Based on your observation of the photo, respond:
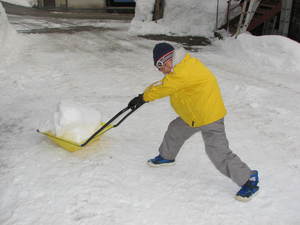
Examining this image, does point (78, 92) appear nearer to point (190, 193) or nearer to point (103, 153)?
point (103, 153)

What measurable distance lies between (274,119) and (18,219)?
3.58 metres

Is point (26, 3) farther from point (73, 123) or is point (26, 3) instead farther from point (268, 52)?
point (73, 123)

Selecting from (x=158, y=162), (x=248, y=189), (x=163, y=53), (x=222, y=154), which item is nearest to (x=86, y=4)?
(x=158, y=162)

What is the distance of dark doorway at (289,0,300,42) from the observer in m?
9.21

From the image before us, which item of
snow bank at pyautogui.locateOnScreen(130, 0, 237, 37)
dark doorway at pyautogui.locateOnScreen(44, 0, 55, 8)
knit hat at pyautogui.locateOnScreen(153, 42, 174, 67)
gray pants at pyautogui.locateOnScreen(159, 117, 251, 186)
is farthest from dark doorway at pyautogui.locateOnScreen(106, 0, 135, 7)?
gray pants at pyautogui.locateOnScreen(159, 117, 251, 186)

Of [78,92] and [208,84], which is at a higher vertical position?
[208,84]

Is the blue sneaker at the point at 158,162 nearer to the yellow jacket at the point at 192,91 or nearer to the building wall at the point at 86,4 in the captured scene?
the yellow jacket at the point at 192,91

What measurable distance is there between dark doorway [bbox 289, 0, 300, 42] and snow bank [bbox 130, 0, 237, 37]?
8.55 ft

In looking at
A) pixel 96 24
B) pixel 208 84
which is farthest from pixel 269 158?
pixel 96 24

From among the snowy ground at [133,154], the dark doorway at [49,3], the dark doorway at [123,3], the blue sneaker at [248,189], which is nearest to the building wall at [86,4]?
the dark doorway at [123,3]

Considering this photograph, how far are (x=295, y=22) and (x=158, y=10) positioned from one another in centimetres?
477

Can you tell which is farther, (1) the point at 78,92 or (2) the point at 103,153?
(1) the point at 78,92

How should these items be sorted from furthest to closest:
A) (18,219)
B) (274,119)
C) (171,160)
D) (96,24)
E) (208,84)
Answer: (96,24) → (274,119) → (171,160) → (208,84) → (18,219)

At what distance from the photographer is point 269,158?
391cm
